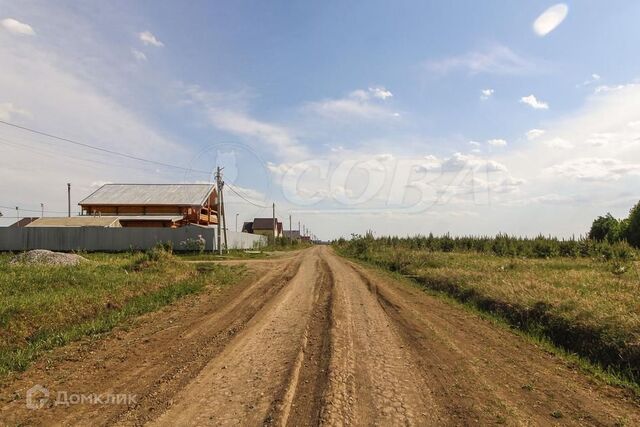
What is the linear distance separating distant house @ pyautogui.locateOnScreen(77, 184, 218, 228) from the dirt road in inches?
1448

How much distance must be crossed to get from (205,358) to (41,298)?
5.71 meters

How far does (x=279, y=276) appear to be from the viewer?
18.5 metres

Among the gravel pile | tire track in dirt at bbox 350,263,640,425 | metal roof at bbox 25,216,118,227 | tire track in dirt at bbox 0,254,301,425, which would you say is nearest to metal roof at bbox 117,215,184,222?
metal roof at bbox 25,216,118,227

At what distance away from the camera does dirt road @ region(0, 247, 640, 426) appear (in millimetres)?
4402

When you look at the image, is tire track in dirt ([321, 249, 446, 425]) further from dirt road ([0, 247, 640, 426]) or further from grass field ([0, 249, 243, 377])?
grass field ([0, 249, 243, 377])

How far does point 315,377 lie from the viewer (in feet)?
17.9

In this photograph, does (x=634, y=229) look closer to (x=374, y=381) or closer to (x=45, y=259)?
(x=374, y=381)

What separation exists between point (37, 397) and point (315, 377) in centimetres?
346

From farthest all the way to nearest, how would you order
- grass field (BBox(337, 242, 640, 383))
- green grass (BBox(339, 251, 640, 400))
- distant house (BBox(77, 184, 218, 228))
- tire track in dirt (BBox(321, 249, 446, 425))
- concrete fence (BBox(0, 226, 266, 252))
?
1. distant house (BBox(77, 184, 218, 228))
2. concrete fence (BBox(0, 226, 266, 252))
3. grass field (BBox(337, 242, 640, 383))
4. green grass (BBox(339, 251, 640, 400))
5. tire track in dirt (BBox(321, 249, 446, 425))

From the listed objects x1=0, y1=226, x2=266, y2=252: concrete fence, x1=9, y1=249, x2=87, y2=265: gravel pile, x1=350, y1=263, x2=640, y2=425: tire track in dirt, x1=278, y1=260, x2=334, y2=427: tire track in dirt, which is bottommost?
x1=350, y1=263, x2=640, y2=425: tire track in dirt

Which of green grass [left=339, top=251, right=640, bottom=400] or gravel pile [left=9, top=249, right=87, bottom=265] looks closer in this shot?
green grass [left=339, top=251, right=640, bottom=400]

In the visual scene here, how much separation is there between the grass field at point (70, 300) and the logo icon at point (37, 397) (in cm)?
97

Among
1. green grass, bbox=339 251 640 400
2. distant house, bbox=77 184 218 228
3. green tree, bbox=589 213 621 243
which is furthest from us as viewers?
green tree, bbox=589 213 621 243

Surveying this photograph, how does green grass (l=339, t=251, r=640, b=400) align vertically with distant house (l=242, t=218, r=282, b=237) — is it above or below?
below
